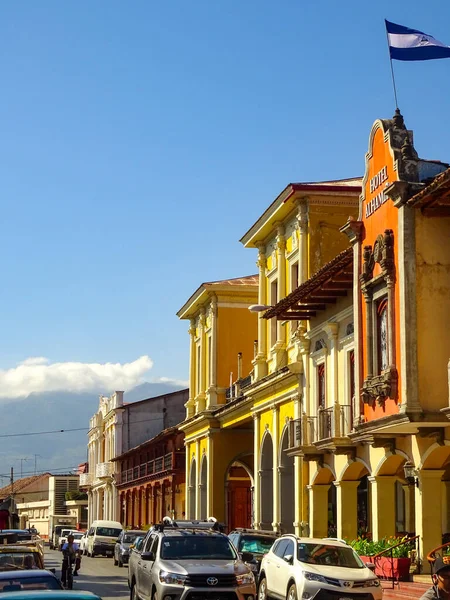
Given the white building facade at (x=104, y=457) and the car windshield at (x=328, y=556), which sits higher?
the white building facade at (x=104, y=457)

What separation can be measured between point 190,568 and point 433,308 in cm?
1033

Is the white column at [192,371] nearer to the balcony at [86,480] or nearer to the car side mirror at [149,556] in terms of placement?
the car side mirror at [149,556]

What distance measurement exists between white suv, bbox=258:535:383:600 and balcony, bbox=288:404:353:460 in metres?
9.44

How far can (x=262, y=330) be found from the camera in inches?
1748

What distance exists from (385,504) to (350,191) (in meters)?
13.2

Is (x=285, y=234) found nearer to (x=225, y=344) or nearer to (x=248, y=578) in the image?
(x=225, y=344)

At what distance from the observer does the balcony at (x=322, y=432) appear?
32469 mm

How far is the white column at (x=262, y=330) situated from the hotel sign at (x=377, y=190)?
13.5m

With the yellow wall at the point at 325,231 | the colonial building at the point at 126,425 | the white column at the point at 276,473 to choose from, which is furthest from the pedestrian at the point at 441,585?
the colonial building at the point at 126,425

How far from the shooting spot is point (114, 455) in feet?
298

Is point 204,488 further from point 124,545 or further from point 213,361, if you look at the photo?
point 124,545

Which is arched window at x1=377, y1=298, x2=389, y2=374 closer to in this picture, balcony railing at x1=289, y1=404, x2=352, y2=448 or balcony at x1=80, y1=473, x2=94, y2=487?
balcony railing at x1=289, y1=404, x2=352, y2=448

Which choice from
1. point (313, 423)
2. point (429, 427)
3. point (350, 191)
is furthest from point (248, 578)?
point (350, 191)

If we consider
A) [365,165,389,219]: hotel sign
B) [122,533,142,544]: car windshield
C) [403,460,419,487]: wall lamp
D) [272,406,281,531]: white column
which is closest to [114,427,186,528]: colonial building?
[122,533,142,544]: car windshield
